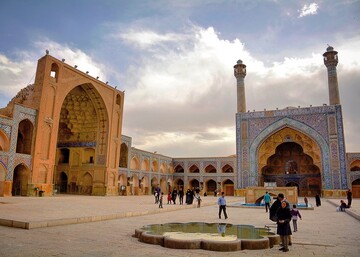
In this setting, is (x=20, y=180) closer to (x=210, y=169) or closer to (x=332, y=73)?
(x=210, y=169)

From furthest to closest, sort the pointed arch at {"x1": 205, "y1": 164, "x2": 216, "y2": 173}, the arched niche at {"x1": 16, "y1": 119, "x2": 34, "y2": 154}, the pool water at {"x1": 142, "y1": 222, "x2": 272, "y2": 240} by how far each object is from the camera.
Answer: the pointed arch at {"x1": 205, "y1": 164, "x2": 216, "y2": 173}, the arched niche at {"x1": 16, "y1": 119, "x2": 34, "y2": 154}, the pool water at {"x1": 142, "y1": 222, "x2": 272, "y2": 240}

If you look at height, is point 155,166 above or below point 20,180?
above

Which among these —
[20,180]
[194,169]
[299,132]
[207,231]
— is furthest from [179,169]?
[207,231]

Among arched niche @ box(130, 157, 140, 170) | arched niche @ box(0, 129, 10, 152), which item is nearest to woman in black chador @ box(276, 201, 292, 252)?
arched niche @ box(0, 129, 10, 152)

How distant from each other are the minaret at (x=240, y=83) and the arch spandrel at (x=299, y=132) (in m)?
3.25

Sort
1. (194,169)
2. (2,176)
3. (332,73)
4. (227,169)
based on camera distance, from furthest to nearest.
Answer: (194,169) → (227,169) → (332,73) → (2,176)

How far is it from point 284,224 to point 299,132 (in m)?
25.1

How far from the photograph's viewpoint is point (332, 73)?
90.0 ft

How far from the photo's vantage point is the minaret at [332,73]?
27016 mm

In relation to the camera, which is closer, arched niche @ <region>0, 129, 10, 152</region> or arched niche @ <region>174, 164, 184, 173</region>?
arched niche @ <region>0, 129, 10, 152</region>

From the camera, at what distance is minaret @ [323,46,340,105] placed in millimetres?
27016

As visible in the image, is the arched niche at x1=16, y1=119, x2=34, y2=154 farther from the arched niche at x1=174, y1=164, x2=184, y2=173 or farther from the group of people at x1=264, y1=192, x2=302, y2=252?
the arched niche at x1=174, y1=164, x2=184, y2=173

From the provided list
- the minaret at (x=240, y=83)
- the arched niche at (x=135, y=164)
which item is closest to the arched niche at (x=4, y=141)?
the arched niche at (x=135, y=164)

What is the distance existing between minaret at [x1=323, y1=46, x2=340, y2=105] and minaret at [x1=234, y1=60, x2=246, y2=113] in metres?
7.34
